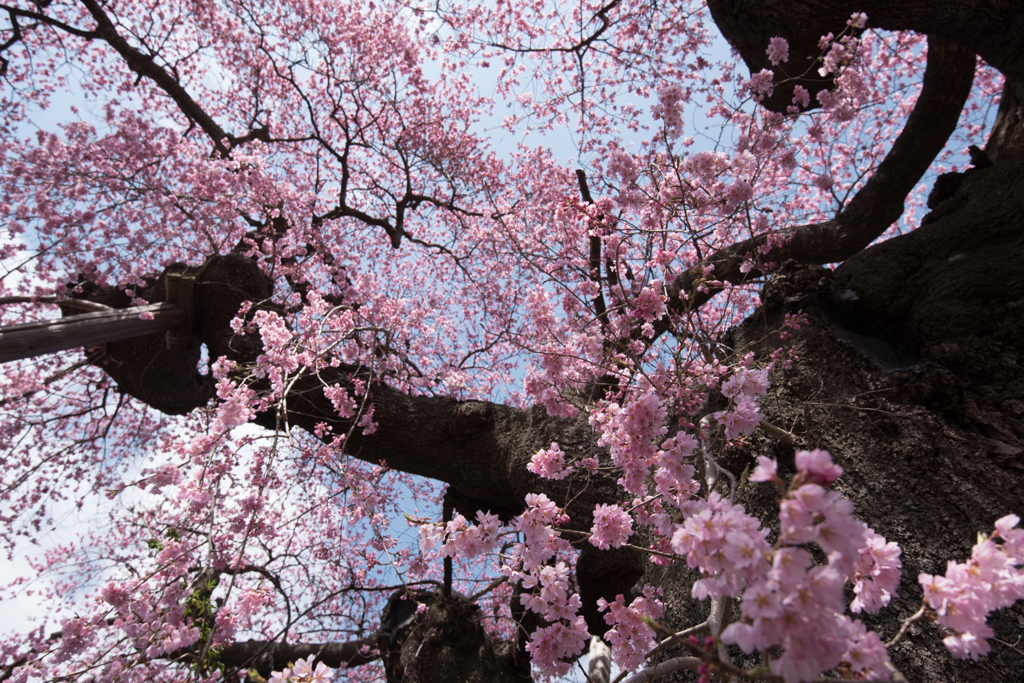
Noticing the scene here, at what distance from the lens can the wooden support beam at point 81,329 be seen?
2.82 m

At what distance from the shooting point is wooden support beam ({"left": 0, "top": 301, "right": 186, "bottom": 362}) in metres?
2.82

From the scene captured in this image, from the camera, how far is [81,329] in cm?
→ 321

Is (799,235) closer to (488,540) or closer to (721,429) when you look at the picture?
(721,429)

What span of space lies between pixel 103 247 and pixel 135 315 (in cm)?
249

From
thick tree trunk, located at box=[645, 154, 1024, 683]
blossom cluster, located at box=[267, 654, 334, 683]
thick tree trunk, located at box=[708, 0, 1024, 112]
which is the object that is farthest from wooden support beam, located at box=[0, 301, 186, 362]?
thick tree trunk, located at box=[708, 0, 1024, 112]

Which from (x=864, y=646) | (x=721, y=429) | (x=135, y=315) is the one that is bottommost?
(x=864, y=646)

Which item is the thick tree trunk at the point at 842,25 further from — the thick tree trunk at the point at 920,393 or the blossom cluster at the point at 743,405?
the blossom cluster at the point at 743,405

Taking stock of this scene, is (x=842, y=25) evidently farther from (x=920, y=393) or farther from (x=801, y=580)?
(x=801, y=580)

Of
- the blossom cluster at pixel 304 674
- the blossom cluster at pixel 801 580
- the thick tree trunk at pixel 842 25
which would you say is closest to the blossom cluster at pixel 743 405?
the blossom cluster at pixel 801 580

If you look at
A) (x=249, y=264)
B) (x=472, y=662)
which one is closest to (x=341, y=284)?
(x=249, y=264)

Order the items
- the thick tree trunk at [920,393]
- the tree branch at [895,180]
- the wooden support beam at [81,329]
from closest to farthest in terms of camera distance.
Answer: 1. the thick tree trunk at [920,393]
2. the wooden support beam at [81,329]
3. the tree branch at [895,180]

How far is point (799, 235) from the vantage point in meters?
3.69

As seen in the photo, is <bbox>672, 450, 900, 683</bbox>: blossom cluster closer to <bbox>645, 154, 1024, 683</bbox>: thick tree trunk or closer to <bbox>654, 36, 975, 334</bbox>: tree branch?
<bbox>645, 154, 1024, 683</bbox>: thick tree trunk

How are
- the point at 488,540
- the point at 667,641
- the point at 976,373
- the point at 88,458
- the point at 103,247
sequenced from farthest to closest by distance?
the point at 88,458, the point at 103,247, the point at 976,373, the point at 488,540, the point at 667,641
